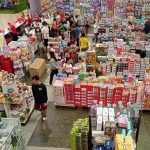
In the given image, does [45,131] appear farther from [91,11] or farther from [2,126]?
[91,11]

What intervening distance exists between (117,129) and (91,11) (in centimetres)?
1360

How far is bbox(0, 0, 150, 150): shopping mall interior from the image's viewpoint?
605 cm

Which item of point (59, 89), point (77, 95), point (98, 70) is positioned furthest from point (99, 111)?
point (98, 70)

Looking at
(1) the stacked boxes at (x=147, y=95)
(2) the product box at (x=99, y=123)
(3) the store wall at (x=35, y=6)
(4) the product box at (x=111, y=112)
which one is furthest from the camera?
(3) the store wall at (x=35, y=6)

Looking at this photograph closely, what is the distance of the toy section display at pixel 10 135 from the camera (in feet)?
19.4

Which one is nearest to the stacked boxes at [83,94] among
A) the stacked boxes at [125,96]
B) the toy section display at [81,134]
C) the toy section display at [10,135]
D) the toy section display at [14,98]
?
the stacked boxes at [125,96]

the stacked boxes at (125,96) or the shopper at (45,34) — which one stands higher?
the shopper at (45,34)

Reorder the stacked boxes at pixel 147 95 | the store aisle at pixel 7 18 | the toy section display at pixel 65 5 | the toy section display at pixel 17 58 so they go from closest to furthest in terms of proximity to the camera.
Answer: the stacked boxes at pixel 147 95, the toy section display at pixel 17 58, the toy section display at pixel 65 5, the store aisle at pixel 7 18

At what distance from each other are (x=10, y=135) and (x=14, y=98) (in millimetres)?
1820

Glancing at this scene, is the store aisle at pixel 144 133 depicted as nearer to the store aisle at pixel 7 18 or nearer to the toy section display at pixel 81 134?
the toy section display at pixel 81 134

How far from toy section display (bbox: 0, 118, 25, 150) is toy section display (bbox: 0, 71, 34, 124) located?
121cm

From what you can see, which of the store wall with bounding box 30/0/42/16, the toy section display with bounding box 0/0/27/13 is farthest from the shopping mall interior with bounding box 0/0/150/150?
the toy section display with bounding box 0/0/27/13

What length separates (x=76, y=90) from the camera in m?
8.54

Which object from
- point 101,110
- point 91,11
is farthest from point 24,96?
point 91,11
